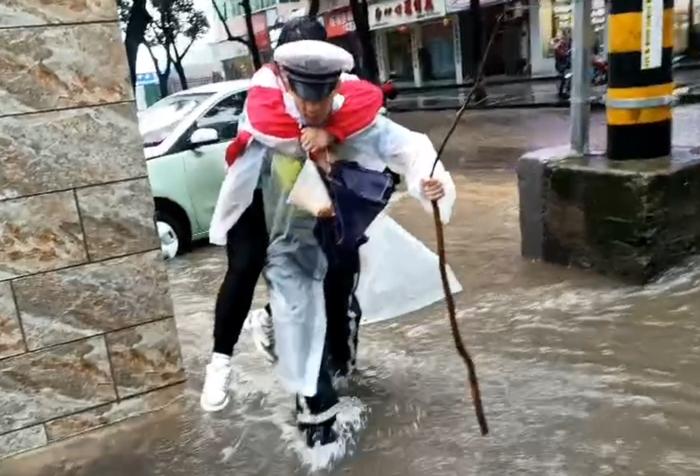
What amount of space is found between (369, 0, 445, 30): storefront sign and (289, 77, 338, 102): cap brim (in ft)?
92.5

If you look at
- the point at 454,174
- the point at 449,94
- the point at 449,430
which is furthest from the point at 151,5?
the point at 449,430

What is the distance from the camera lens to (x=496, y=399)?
3.37 m

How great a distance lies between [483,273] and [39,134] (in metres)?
2.99

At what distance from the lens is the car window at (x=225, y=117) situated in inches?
287

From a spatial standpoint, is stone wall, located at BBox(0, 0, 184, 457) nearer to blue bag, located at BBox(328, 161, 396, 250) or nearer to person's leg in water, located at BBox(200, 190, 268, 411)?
person's leg in water, located at BBox(200, 190, 268, 411)

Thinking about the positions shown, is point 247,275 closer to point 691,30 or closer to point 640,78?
point 640,78

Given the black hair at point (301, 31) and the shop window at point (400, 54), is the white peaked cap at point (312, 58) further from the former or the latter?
the shop window at point (400, 54)

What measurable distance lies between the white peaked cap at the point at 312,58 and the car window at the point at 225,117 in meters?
4.45

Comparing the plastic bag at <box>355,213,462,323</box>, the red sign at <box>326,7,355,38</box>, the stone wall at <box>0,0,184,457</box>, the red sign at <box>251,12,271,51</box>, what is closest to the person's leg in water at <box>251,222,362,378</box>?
the plastic bag at <box>355,213,462,323</box>

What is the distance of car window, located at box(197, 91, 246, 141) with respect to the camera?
7281mm

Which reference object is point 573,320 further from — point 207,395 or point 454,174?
point 454,174

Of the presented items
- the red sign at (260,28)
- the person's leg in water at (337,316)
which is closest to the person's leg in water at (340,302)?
the person's leg in water at (337,316)

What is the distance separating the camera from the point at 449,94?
2728 cm

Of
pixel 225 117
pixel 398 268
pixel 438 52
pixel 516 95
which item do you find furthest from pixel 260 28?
pixel 398 268
